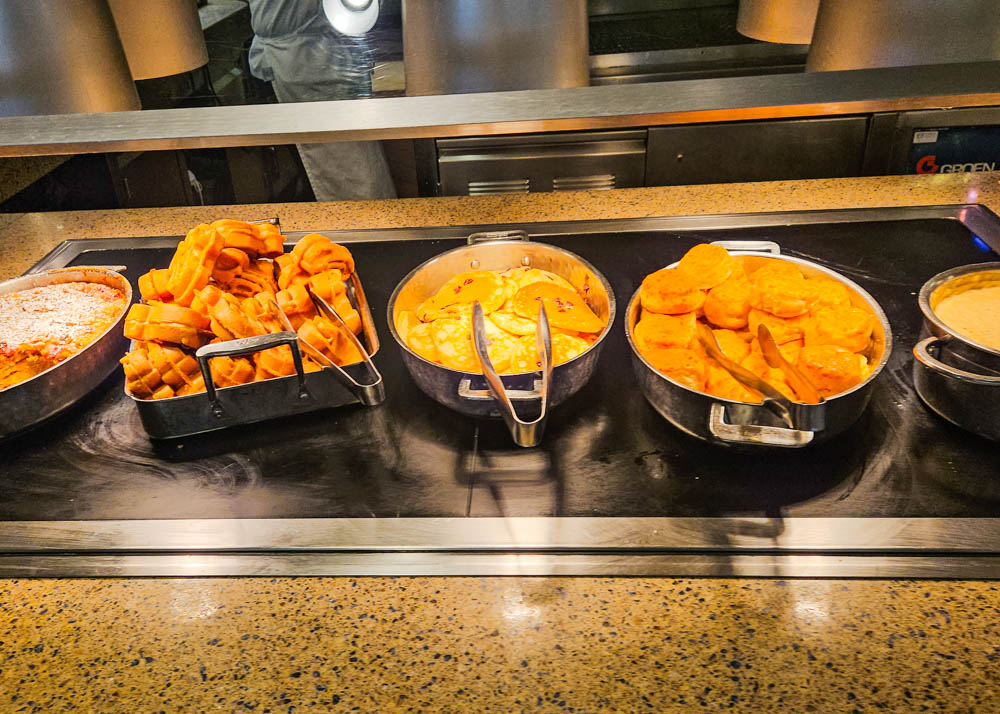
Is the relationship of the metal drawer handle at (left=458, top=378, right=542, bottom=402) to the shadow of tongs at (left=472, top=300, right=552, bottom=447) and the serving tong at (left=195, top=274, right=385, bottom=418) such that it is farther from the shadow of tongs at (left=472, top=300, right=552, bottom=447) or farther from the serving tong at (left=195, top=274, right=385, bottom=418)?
the serving tong at (left=195, top=274, right=385, bottom=418)

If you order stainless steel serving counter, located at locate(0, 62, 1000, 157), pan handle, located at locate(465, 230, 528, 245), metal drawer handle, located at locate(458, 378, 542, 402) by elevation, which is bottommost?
metal drawer handle, located at locate(458, 378, 542, 402)

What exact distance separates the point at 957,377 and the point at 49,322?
4.47 ft

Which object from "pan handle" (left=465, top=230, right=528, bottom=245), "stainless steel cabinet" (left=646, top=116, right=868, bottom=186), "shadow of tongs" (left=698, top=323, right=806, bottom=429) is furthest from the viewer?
"stainless steel cabinet" (left=646, top=116, right=868, bottom=186)

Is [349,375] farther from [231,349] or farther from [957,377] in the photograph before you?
[957,377]

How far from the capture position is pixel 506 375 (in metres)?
0.93

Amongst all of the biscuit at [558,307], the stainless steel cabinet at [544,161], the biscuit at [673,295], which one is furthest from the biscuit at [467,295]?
the stainless steel cabinet at [544,161]

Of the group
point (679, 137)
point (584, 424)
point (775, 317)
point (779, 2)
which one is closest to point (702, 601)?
point (584, 424)

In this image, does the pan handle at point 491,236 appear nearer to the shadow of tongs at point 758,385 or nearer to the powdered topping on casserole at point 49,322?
the shadow of tongs at point 758,385

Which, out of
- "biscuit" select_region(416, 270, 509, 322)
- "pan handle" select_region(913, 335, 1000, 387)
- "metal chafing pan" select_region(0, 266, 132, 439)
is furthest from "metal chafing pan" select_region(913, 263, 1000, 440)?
"metal chafing pan" select_region(0, 266, 132, 439)

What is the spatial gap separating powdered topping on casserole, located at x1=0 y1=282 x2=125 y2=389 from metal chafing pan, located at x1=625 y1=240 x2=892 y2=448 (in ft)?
2.94

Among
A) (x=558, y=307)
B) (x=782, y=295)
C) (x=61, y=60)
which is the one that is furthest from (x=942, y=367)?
(x=61, y=60)

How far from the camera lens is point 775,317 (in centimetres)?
101

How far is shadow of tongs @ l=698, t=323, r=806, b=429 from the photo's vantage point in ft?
2.57

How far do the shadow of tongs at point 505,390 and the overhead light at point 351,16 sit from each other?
0.38 meters
